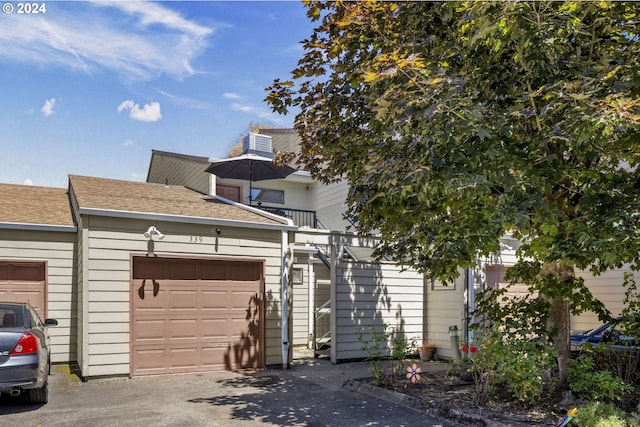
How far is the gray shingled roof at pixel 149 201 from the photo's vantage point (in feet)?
29.7

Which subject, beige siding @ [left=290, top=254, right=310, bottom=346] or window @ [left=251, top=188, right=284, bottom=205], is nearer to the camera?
beige siding @ [left=290, top=254, right=310, bottom=346]

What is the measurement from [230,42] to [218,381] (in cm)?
660

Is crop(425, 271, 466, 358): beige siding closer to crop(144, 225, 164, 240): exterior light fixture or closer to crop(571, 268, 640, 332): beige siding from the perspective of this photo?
crop(571, 268, 640, 332): beige siding

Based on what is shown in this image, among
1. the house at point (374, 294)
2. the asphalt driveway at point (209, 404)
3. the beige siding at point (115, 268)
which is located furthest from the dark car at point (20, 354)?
the house at point (374, 294)

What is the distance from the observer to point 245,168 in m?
13.2

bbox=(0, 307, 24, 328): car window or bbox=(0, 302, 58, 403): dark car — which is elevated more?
bbox=(0, 307, 24, 328): car window

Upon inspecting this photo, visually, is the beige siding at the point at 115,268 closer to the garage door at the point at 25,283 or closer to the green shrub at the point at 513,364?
the garage door at the point at 25,283

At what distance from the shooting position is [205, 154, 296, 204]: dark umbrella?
42.8 ft

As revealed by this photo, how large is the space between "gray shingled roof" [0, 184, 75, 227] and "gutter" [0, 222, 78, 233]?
0.07 meters

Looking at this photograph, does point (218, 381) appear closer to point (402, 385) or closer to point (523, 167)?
point (402, 385)

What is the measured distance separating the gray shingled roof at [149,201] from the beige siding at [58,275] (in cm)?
115

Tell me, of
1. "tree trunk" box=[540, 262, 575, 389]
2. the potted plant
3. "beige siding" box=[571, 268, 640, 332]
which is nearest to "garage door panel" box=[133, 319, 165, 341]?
the potted plant

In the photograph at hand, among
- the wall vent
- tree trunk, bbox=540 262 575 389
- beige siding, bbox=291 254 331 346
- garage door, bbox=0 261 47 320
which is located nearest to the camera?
tree trunk, bbox=540 262 575 389

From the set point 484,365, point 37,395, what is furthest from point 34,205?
point 484,365
